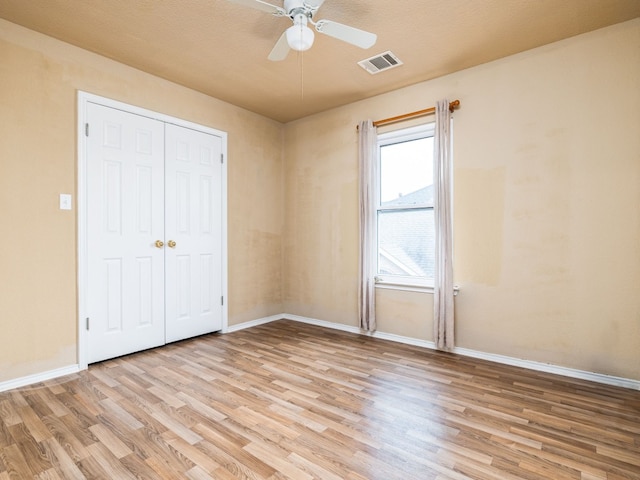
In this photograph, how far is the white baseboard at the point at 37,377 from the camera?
2.50 metres

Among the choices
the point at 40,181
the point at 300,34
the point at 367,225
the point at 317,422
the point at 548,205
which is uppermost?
Result: the point at 300,34

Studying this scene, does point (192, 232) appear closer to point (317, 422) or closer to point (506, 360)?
point (317, 422)

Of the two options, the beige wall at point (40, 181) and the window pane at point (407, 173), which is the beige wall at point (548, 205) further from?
the beige wall at point (40, 181)

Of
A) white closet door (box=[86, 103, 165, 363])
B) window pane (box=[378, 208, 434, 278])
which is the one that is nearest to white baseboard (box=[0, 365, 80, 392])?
white closet door (box=[86, 103, 165, 363])

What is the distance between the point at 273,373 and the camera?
111 inches

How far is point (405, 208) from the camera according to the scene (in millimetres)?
3705

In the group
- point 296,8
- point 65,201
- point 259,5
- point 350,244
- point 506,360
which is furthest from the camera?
point 350,244

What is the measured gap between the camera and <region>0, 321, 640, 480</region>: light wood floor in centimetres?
166

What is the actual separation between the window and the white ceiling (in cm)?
65

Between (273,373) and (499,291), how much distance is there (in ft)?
7.02

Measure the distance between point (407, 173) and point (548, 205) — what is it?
4.52ft

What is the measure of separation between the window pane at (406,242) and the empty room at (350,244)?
0.08ft

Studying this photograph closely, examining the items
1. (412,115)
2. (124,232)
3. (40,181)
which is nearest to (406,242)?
(412,115)

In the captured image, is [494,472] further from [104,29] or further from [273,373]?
[104,29]
